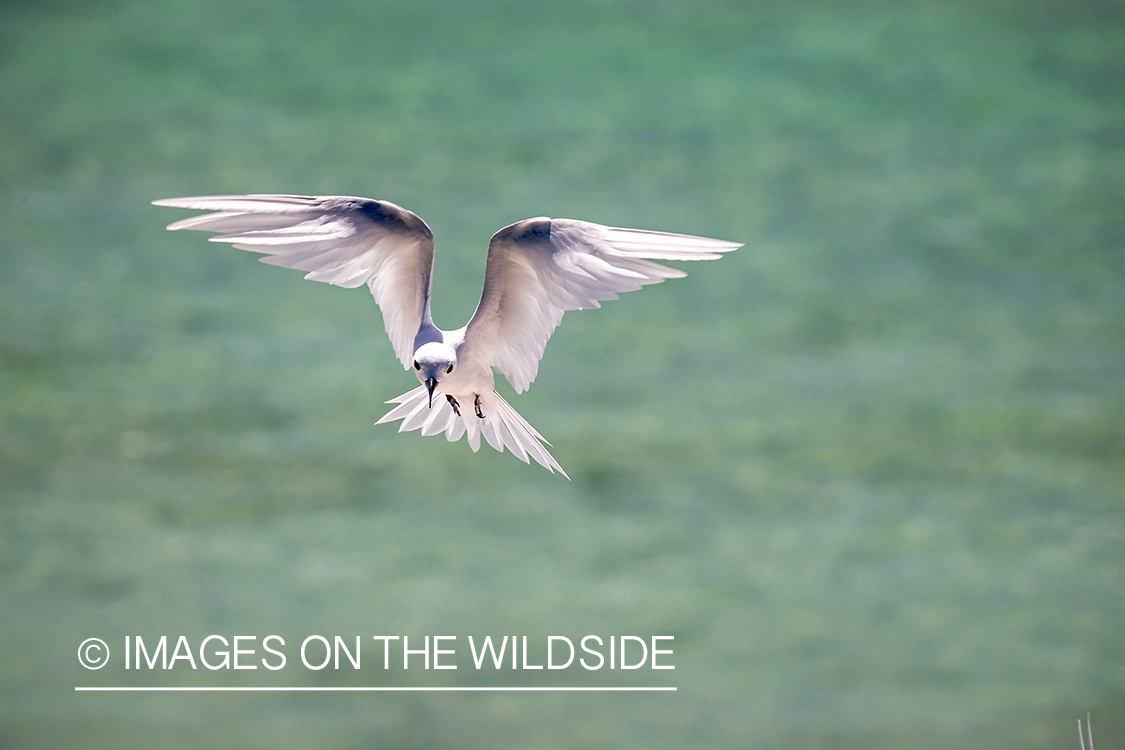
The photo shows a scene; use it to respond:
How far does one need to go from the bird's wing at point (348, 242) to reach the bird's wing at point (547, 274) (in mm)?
186

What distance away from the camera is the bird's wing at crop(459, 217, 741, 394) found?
3.08 m

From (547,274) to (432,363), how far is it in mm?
415

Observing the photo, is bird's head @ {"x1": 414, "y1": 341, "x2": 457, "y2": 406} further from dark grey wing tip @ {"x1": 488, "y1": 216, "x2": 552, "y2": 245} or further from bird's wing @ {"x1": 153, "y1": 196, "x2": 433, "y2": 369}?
dark grey wing tip @ {"x1": 488, "y1": 216, "x2": 552, "y2": 245}

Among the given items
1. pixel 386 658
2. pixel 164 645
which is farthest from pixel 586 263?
pixel 164 645

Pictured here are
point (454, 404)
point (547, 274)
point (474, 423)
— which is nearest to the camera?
point (547, 274)

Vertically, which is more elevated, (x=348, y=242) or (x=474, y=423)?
(x=348, y=242)

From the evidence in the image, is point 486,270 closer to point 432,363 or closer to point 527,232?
point 527,232

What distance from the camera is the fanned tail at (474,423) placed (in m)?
3.53

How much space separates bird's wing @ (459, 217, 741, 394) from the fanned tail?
117 millimetres

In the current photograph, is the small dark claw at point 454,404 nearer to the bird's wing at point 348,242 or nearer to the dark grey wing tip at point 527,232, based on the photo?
the bird's wing at point 348,242

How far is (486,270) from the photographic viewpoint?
133 inches

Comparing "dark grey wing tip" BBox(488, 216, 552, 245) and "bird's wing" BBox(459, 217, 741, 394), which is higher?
"dark grey wing tip" BBox(488, 216, 552, 245)

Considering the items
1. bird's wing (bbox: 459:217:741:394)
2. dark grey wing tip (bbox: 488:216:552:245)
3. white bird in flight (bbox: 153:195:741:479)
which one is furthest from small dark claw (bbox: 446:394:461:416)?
dark grey wing tip (bbox: 488:216:552:245)

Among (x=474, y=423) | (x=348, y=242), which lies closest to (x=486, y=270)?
(x=348, y=242)
